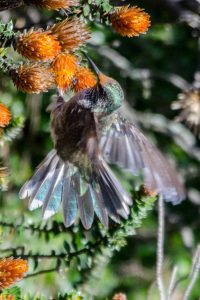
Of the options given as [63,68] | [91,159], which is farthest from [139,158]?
[63,68]

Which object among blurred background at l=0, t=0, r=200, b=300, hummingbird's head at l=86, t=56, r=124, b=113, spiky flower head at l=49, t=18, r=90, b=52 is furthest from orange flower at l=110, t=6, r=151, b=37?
blurred background at l=0, t=0, r=200, b=300

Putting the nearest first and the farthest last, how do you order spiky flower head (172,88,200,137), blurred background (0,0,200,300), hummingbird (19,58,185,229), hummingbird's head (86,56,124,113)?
hummingbird (19,58,185,229) < hummingbird's head (86,56,124,113) < spiky flower head (172,88,200,137) < blurred background (0,0,200,300)

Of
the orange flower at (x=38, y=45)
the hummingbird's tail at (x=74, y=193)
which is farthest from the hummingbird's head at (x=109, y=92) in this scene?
the orange flower at (x=38, y=45)

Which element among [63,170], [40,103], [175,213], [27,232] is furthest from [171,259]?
[27,232]

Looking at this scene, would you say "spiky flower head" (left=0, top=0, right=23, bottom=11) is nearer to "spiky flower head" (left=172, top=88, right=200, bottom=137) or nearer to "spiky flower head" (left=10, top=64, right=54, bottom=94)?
"spiky flower head" (left=10, top=64, right=54, bottom=94)

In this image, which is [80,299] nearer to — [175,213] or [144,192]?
[144,192]

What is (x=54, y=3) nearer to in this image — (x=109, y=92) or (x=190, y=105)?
(x=109, y=92)
